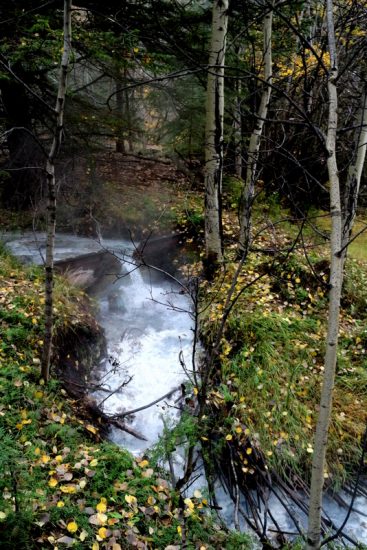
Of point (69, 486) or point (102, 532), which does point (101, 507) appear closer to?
point (102, 532)

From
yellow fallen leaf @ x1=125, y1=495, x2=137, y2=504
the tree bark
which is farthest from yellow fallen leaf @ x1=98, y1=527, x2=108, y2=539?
the tree bark

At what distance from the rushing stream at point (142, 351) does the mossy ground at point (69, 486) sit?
2.23 feet

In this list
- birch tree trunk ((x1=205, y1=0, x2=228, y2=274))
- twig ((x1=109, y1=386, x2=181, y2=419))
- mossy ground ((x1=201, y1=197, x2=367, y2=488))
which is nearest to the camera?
mossy ground ((x1=201, y1=197, x2=367, y2=488))

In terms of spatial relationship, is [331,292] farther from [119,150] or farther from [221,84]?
[119,150]

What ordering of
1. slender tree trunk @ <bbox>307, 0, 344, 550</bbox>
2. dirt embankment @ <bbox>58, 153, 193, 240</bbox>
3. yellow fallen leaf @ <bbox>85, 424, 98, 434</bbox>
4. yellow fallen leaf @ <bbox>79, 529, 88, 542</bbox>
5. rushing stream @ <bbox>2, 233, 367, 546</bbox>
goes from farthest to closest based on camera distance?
1. dirt embankment @ <bbox>58, 153, 193, 240</bbox>
2. yellow fallen leaf @ <bbox>85, 424, 98, 434</bbox>
3. rushing stream @ <bbox>2, 233, 367, 546</bbox>
4. yellow fallen leaf @ <bbox>79, 529, 88, 542</bbox>
5. slender tree trunk @ <bbox>307, 0, 344, 550</bbox>

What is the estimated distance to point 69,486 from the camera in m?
3.32

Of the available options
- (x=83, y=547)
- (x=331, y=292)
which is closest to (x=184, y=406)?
(x=83, y=547)

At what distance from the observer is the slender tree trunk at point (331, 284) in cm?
206

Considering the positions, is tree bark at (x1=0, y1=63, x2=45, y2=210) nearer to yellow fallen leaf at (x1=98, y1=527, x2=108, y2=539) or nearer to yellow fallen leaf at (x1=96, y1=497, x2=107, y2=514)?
yellow fallen leaf at (x1=96, y1=497, x2=107, y2=514)

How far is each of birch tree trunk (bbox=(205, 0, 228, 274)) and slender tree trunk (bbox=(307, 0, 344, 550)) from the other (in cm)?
337

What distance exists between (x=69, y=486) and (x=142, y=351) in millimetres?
2949

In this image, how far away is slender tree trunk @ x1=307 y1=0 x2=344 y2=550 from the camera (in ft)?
6.76

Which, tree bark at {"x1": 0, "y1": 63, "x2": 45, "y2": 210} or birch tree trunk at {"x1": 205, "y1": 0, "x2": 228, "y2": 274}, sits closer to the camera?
birch tree trunk at {"x1": 205, "y1": 0, "x2": 228, "y2": 274}

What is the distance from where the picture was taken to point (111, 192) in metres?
10.4
